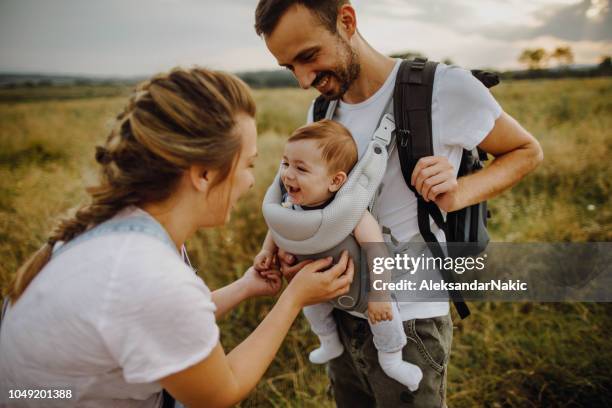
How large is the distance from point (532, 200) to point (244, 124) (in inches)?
213

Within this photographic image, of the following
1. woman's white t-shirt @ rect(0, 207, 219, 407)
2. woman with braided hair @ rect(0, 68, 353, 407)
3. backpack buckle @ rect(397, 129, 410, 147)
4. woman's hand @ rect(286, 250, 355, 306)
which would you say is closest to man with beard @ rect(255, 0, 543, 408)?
backpack buckle @ rect(397, 129, 410, 147)

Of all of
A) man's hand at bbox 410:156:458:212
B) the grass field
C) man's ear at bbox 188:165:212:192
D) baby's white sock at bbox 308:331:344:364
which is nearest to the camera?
man's ear at bbox 188:165:212:192

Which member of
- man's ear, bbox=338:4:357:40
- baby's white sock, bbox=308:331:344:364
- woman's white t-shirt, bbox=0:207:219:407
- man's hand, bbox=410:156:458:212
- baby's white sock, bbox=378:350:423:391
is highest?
man's ear, bbox=338:4:357:40

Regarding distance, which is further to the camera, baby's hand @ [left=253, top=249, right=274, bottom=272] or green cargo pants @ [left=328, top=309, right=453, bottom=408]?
baby's hand @ [left=253, top=249, right=274, bottom=272]

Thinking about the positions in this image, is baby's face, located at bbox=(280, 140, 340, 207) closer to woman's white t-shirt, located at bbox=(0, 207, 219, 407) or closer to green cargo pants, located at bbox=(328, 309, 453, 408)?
green cargo pants, located at bbox=(328, 309, 453, 408)

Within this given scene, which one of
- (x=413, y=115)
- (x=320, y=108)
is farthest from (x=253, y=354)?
(x=320, y=108)

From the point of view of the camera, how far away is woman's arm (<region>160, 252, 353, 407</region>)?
4.44ft

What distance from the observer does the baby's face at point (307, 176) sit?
2.06 m

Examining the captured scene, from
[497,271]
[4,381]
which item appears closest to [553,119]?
[497,271]

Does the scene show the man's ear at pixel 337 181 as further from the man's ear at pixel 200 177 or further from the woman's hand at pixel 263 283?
the man's ear at pixel 200 177

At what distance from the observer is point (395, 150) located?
1962 millimetres

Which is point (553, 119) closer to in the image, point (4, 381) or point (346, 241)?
point (346, 241)

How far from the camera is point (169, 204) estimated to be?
1562 mm

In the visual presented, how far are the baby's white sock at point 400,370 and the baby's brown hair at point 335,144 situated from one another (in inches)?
37.1
